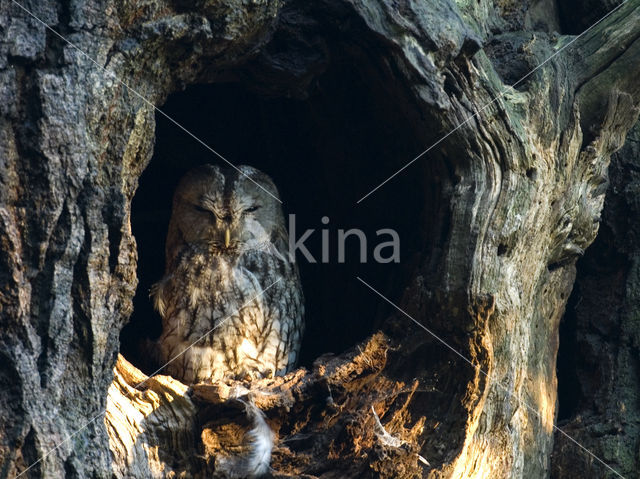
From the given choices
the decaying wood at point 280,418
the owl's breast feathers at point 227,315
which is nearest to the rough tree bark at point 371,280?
the decaying wood at point 280,418

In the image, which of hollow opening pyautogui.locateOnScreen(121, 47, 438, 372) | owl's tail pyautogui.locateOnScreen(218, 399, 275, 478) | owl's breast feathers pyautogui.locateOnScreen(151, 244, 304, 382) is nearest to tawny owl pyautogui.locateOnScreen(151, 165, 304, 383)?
owl's breast feathers pyautogui.locateOnScreen(151, 244, 304, 382)

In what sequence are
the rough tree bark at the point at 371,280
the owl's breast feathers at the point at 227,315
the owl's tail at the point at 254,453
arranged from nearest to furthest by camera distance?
the rough tree bark at the point at 371,280
the owl's tail at the point at 254,453
the owl's breast feathers at the point at 227,315

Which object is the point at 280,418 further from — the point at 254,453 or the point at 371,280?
the point at 371,280

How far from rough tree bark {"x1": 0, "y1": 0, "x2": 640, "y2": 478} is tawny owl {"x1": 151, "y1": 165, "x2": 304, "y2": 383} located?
1.43ft

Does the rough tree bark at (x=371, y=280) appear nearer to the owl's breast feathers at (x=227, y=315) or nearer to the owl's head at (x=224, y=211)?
the owl's breast feathers at (x=227, y=315)

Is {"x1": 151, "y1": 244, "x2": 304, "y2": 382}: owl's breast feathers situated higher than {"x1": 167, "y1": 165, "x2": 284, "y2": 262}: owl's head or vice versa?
{"x1": 167, "y1": 165, "x2": 284, "y2": 262}: owl's head

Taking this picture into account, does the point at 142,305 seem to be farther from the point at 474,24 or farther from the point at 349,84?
the point at 474,24

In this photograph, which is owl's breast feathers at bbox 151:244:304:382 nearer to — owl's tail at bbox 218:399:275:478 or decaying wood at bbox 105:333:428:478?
decaying wood at bbox 105:333:428:478

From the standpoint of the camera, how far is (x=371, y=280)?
345 cm

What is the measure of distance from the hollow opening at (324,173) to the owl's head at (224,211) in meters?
0.24

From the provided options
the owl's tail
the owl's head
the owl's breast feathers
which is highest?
the owl's head

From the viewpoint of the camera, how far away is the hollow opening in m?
3.14

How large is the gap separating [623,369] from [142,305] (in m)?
2.00

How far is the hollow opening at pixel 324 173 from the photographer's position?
314 centimetres
